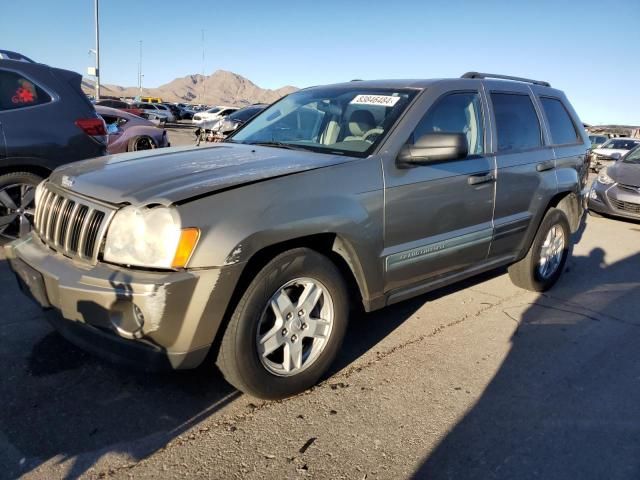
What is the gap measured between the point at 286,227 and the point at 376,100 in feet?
4.80

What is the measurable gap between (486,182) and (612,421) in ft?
5.76

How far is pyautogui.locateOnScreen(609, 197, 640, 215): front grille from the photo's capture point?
8764 millimetres

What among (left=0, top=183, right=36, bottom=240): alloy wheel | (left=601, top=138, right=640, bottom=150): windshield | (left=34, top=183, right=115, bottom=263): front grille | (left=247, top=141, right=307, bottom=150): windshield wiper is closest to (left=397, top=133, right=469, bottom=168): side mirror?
(left=247, top=141, right=307, bottom=150): windshield wiper

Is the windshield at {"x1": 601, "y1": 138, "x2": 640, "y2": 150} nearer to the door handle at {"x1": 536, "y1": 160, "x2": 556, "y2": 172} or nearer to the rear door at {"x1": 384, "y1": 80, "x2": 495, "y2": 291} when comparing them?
the door handle at {"x1": 536, "y1": 160, "x2": 556, "y2": 172}

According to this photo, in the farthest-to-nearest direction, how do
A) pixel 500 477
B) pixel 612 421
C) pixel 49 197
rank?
pixel 49 197
pixel 612 421
pixel 500 477

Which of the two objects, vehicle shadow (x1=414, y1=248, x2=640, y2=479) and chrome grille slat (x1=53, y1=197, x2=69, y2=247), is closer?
vehicle shadow (x1=414, y1=248, x2=640, y2=479)

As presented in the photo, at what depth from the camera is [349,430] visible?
2658 mm

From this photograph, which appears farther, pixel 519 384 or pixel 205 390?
pixel 519 384

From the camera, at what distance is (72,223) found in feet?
8.97

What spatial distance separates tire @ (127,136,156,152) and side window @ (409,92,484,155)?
851cm

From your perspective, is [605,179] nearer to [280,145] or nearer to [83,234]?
[280,145]

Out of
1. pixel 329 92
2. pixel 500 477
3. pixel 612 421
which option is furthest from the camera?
pixel 329 92

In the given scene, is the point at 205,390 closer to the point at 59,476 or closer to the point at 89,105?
the point at 59,476

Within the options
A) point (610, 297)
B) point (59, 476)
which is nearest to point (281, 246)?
point (59, 476)
